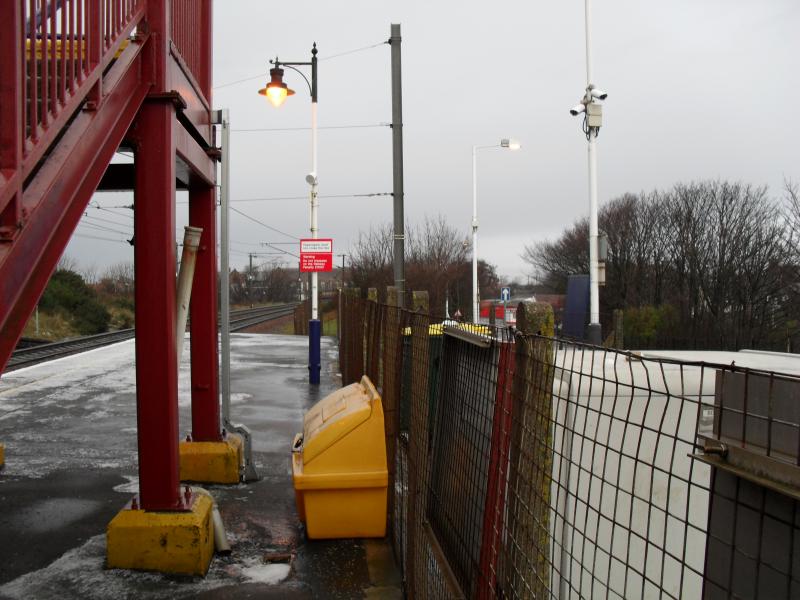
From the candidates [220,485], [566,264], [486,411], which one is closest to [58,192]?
[486,411]

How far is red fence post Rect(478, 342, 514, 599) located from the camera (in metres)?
2.68

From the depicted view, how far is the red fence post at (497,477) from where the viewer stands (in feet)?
8.78

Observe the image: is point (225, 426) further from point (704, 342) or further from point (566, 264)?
point (566, 264)

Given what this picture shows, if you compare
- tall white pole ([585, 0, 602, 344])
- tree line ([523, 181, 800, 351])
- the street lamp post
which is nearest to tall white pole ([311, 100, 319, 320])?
the street lamp post

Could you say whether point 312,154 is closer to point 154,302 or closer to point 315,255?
point 315,255

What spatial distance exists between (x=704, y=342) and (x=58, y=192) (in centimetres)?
3414

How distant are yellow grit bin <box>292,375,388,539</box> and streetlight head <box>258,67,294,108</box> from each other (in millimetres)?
8790

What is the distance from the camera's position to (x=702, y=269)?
4484 centimetres

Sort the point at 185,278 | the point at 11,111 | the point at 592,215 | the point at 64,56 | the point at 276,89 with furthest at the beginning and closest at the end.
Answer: the point at 592,215
the point at 276,89
the point at 185,278
the point at 64,56
the point at 11,111

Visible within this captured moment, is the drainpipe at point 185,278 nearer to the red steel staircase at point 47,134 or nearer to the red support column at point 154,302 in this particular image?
the red support column at point 154,302

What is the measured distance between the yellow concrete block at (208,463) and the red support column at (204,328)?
6.0 inches

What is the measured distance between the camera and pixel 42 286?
3.06m

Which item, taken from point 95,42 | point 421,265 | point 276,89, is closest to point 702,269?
point 421,265

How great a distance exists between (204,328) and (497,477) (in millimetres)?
4591
